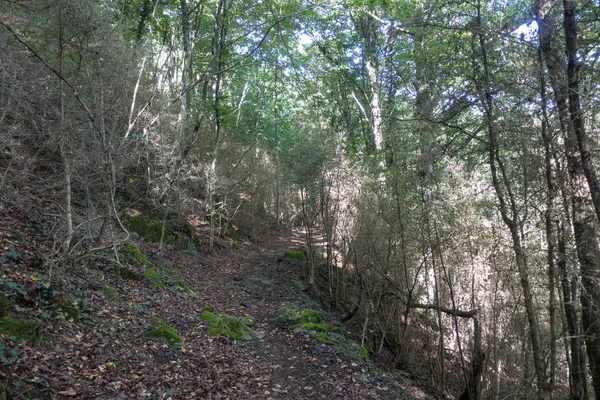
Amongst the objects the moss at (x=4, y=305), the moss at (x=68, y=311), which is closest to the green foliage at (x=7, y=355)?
the moss at (x=4, y=305)

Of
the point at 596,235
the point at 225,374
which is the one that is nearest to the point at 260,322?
the point at 225,374

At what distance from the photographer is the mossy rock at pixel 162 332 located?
511 centimetres

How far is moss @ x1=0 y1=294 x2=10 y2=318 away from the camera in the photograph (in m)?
3.72

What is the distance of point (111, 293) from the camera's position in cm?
566

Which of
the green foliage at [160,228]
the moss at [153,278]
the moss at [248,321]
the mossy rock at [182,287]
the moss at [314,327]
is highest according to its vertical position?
the green foliage at [160,228]

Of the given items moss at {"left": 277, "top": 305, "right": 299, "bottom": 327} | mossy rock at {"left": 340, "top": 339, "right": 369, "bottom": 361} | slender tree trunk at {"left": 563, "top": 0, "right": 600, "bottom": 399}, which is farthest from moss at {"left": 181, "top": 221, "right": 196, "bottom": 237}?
slender tree trunk at {"left": 563, "top": 0, "right": 600, "bottom": 399}

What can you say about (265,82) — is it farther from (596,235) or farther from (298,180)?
(596,235)

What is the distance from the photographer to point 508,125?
19.0ft

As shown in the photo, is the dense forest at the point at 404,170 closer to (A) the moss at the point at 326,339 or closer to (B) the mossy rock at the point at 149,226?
(B) the mossy rock at the point at 149,226

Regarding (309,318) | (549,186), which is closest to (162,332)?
(309,318)

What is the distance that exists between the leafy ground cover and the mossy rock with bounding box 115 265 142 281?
7 cm

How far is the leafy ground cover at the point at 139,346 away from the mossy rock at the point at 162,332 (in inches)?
0.6

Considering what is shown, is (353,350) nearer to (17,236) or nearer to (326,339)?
(326,339)

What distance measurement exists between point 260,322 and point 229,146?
8.65 m
